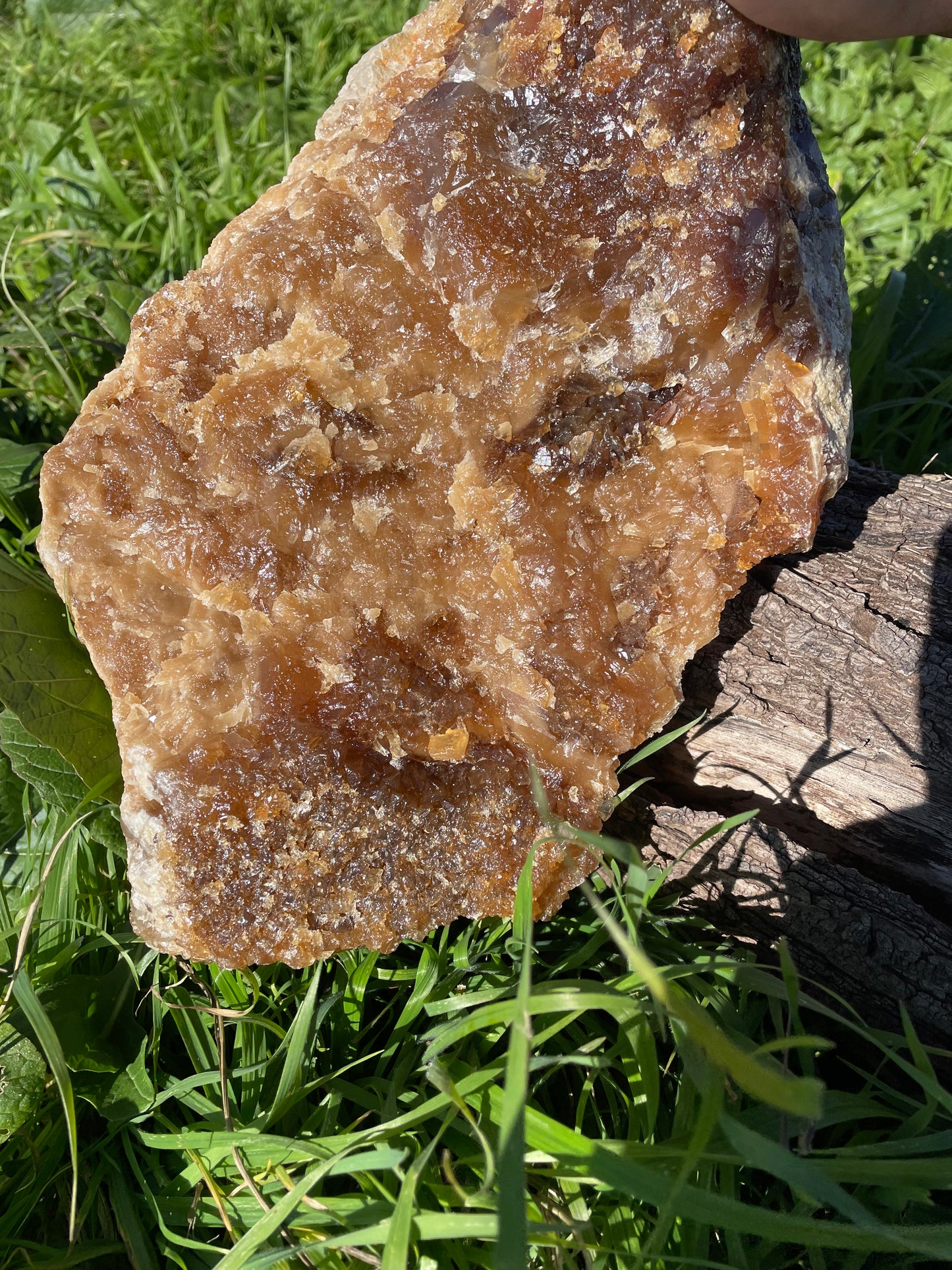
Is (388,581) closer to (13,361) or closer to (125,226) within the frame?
(13,361)

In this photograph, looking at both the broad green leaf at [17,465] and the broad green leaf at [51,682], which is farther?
the broad green leaf at [17,465]

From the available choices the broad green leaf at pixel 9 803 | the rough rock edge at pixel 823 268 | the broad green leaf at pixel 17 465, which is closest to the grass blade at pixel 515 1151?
the rough rock edge at pixel 823 268

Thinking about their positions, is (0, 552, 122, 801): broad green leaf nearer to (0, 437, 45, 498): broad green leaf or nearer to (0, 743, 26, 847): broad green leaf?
(0, 743, 26, 847): broad green leaf

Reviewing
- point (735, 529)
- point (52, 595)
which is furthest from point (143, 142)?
point (735, 529)

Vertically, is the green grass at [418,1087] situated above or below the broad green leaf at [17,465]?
below

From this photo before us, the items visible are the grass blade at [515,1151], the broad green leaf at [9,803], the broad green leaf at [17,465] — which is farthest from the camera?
the broad green leaf at [17,465]

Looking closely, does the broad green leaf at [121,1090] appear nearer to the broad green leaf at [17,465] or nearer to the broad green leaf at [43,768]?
the broad green leaf at [43,768]

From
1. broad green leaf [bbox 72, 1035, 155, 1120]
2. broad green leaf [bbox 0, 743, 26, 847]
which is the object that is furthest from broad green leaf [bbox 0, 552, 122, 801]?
broad green leaf [bbox 72, 1035, 155, 1120]
